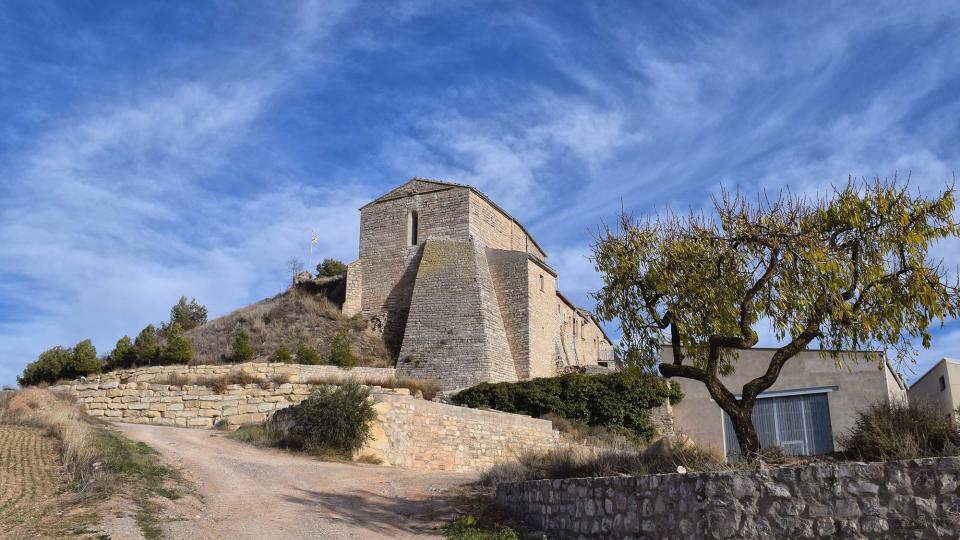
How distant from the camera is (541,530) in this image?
32.2ft

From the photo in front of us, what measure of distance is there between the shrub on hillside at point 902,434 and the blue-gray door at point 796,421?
1156 centimetres

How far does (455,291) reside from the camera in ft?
110

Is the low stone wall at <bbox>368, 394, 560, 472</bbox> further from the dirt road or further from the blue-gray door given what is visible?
the blue-gray door

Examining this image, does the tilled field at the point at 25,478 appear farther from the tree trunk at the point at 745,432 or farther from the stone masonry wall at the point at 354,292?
the stone masonry wall at the point at 354,292

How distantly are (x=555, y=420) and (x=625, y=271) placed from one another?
13.3 metres

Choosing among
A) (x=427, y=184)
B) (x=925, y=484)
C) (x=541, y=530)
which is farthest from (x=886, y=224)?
(x=427, y=184)

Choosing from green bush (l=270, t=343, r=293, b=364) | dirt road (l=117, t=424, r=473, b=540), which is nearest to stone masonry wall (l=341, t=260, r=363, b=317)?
green bush (l=270, t=343, r=293, b=364)

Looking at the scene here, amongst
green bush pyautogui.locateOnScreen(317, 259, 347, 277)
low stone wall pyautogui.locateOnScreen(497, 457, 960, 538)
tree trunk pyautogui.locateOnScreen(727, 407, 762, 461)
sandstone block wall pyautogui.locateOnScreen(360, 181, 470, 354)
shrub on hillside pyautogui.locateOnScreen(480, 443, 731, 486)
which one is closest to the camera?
low stone wall pyautogui.locateOnScreen(497, 457, 960, 538)

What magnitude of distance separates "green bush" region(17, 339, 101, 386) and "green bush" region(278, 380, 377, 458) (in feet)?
56.7

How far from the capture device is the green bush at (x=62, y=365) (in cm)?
2981

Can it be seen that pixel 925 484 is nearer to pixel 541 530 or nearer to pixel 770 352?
pixel 541 530

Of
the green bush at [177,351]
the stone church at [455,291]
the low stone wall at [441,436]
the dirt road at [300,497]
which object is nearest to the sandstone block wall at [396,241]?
the stone church at [455,291]

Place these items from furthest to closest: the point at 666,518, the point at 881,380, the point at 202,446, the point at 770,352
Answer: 1. the point at 770,352
2. the point at 881,380
3. the point at 202,446
4. the point at 666,518

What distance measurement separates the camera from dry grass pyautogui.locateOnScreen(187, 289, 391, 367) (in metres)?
32.8
